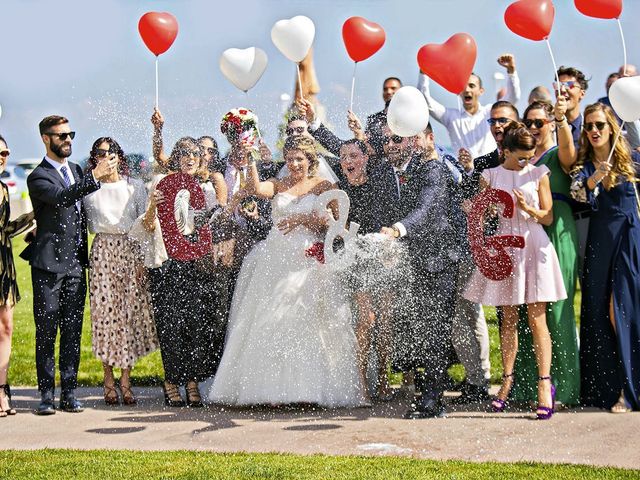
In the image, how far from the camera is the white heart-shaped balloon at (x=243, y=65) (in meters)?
7.38

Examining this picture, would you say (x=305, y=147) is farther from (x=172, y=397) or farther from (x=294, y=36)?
(x=172, y=397)

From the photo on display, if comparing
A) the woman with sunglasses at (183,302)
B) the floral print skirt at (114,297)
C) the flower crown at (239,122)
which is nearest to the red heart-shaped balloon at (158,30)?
the woman with sunglasses at (183,302)

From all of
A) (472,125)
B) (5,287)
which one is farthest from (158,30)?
(472,125)

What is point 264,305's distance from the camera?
6.96 m

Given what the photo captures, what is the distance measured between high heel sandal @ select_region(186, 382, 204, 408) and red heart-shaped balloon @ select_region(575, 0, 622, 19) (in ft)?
13.1

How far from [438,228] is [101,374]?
368cm

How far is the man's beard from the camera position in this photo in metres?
7.14

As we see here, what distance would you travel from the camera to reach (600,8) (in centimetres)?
700

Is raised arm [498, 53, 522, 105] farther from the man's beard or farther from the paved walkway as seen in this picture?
the man's beard

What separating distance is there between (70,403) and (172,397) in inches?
29.3

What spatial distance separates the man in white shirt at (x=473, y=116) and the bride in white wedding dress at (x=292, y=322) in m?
1.62

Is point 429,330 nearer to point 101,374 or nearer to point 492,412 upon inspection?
point 492,412

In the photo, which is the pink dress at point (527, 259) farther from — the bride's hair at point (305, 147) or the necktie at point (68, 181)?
the necktie at point (68, 181)

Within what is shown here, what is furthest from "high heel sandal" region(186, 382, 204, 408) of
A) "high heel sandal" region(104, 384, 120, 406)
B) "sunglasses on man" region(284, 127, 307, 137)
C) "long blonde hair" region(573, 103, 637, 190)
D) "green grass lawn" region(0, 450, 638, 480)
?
"long blonde hair" region(573, 103, 637, 190)
